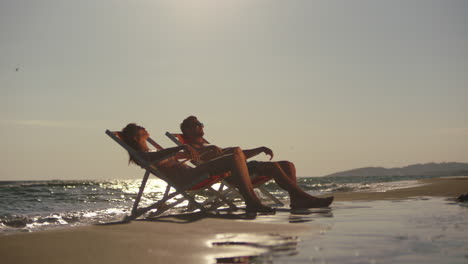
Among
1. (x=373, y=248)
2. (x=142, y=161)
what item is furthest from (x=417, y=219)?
(x=142, y=161)

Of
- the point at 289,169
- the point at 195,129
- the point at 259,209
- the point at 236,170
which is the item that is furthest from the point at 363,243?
the point at 195,129

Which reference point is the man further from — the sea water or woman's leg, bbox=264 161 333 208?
the sea water

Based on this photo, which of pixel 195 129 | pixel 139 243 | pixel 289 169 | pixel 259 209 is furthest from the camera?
pixel 289 169

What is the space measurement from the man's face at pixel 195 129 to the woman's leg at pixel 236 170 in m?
1.00

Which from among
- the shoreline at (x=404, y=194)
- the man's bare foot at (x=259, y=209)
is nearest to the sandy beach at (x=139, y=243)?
the man's bare foot at (x=259, y=209)

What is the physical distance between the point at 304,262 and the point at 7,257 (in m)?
1.75

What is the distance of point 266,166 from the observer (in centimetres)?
704

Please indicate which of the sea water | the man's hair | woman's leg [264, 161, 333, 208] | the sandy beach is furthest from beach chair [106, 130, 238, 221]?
the sea water

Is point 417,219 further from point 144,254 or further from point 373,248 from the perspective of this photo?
point 144,254

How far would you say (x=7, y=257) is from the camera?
2.92 meters

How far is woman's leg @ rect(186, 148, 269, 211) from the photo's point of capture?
6094 millimetres

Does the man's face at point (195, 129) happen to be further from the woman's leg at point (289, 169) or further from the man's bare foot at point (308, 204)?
the man's bare foot at point (308, 204)

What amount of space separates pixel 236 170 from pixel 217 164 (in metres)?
0.26

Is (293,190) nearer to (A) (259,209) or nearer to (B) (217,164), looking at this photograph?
(A) (259,209)
